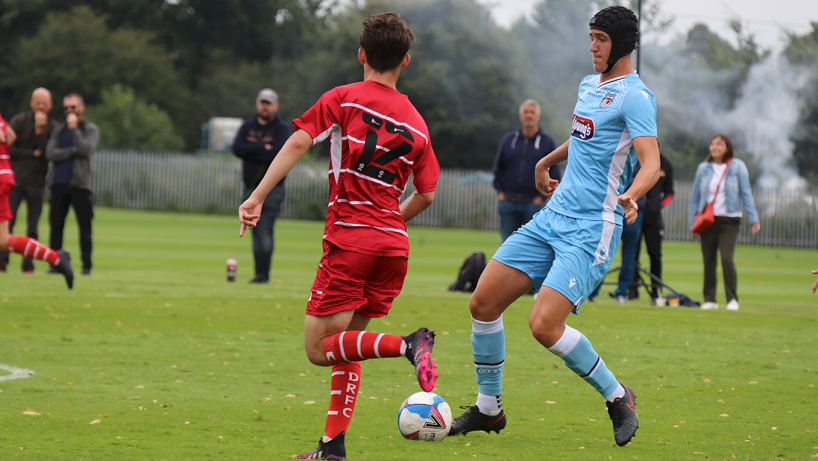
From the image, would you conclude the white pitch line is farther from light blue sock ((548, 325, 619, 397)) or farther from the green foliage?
the green foliage

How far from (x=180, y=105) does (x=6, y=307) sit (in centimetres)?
4959

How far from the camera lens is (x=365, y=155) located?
4.16m

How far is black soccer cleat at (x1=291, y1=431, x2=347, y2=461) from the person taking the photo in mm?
4293

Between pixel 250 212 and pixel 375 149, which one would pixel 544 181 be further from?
pixel 250 212

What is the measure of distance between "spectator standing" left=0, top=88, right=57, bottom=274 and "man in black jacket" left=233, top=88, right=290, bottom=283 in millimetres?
2866

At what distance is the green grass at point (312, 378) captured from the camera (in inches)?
185

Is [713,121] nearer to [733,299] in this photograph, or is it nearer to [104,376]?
[733,299]

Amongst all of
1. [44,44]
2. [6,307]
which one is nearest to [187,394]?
[6,307]

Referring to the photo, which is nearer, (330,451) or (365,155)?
(365,155)

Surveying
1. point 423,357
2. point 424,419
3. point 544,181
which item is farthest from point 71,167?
point 423,357

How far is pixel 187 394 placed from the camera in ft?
19.1

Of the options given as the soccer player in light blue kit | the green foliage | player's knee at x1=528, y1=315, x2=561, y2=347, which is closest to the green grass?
the soccer player in light blue kit

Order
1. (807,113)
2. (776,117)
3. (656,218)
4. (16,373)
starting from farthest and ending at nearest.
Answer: (776,117) < (807,113) < (656,218) < (16,373)

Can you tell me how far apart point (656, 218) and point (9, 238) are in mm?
7906
